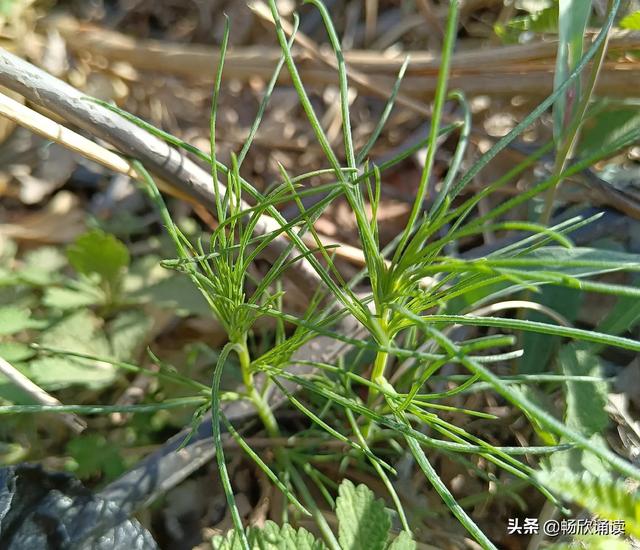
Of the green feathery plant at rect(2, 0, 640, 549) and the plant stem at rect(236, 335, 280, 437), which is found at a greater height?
the green feathery plant at rect(2, 0, 640, 549)

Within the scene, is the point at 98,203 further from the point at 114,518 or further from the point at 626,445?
the point at 626,445

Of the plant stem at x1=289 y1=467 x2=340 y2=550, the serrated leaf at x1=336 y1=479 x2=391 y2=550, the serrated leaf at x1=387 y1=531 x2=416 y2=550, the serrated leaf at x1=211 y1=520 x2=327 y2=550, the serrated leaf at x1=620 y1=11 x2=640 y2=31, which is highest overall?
the serrated leaf at x1=620 y1=11 x2=640 y2=31

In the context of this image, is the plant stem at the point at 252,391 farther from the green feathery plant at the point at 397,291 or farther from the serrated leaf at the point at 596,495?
the serrated leaf at the point at 596,495

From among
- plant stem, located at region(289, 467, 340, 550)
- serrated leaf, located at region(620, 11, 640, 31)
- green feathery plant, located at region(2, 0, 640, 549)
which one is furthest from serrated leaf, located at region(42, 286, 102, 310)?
serrated leaf, located at region(620, 11, 640, 31)

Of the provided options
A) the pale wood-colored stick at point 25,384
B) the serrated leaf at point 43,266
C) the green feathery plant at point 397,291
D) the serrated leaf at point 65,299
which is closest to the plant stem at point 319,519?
the green feathery plant at point 397,291

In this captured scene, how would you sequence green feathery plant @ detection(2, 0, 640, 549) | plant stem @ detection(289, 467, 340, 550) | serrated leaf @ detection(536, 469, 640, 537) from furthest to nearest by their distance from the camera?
plant stem @ detection(289, 467, 340, 550)
green feathery plant @ detection(2, 0, 640, 549)
serrated leaf @ detection(536, 469, 640, 537)

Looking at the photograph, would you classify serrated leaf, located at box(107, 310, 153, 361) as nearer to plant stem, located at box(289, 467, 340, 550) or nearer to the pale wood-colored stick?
the pale wood-colored stick
